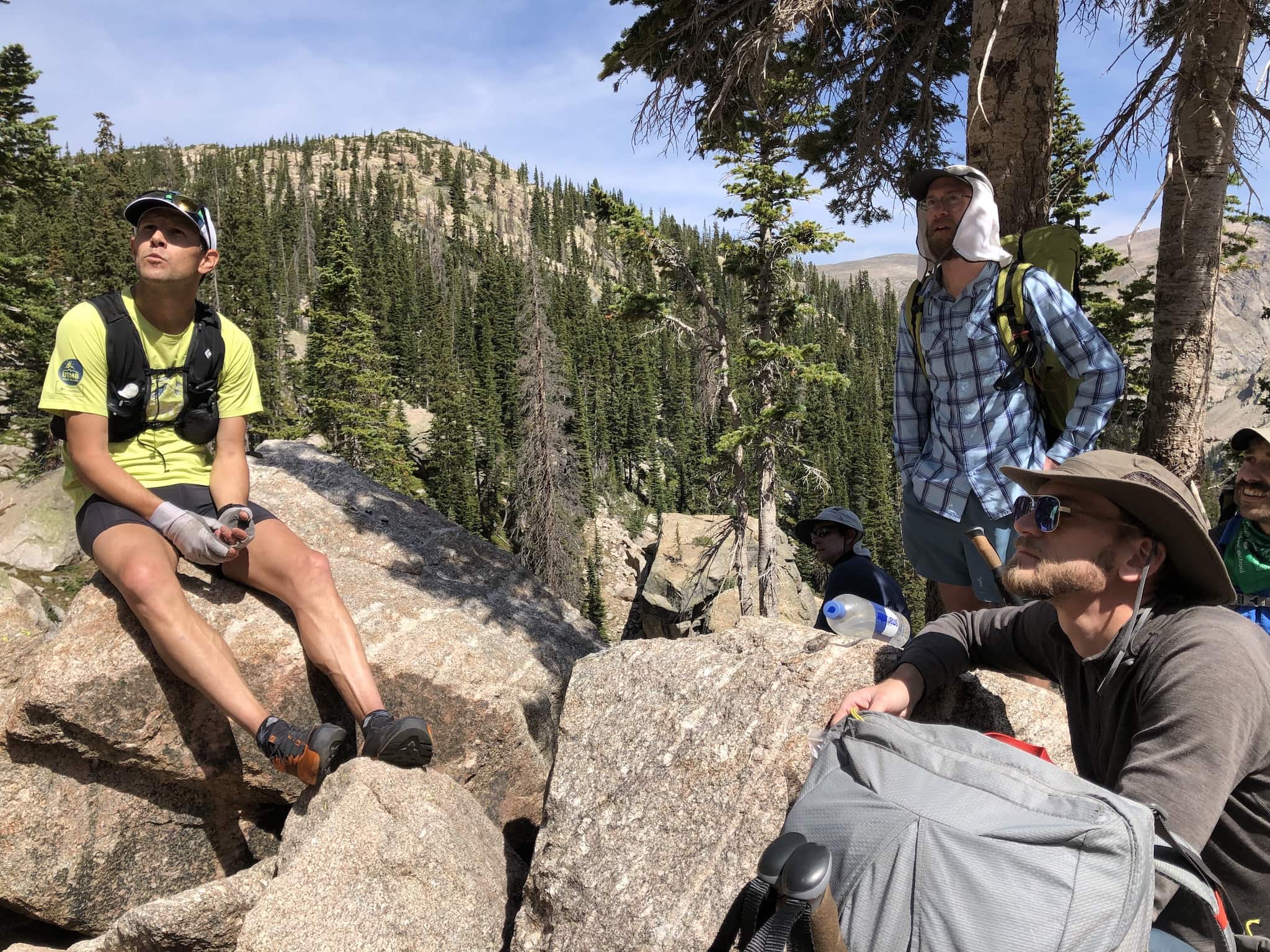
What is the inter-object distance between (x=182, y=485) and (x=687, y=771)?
8.98 ft

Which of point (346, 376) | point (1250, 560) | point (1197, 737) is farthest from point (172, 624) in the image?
point (346, 376)

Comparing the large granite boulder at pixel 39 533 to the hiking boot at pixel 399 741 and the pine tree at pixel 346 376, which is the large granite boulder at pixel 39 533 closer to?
the pine tree at pixel 346 376

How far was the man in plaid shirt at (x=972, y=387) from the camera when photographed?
3.17m

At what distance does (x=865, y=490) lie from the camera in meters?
70.4

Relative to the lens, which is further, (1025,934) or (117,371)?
(117,371)

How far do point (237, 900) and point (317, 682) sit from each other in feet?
3.34

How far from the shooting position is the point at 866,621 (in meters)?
3.62

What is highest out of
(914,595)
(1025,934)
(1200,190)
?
(1200,190)

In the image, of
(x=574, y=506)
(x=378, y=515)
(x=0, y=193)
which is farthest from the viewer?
(x=574, y=506)

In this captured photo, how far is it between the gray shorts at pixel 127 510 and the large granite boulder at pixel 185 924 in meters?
1.47

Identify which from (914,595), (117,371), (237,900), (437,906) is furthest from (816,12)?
(914,595)

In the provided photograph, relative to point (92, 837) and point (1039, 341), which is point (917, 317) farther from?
point (92, 837)

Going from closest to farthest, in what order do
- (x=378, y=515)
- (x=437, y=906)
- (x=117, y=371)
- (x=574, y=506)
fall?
(x=437, y=906)
(x=117, y=371)
(x=378, y=515)
(x=574, y=506)

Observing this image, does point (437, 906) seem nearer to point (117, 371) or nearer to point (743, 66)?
point (117, 371)
